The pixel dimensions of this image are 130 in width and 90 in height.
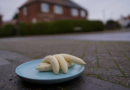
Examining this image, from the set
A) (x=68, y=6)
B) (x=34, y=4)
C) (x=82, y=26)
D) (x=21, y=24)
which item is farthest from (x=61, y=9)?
(x=21, y=24)

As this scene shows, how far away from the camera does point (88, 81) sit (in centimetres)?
135

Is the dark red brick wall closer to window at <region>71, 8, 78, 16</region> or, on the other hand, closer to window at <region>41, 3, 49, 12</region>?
window at <region>41, 3, 49, 12</region>

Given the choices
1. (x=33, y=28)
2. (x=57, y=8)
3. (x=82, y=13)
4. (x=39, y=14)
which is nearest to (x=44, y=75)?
(x=33, y=28)

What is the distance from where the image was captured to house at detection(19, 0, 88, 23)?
20.7 meters

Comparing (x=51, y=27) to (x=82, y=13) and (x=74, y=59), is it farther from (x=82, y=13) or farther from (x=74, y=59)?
(x=82, y=13)

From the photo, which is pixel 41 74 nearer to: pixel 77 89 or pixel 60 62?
pixel 60 62

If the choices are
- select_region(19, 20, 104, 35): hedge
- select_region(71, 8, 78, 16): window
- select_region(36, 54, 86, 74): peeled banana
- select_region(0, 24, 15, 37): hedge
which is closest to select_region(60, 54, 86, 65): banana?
select_region(36, 54, 86, 74): peeled banana

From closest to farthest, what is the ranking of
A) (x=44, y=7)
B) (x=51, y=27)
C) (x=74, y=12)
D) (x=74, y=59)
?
1. (x=74, y=59)
2. (x=51, y=27)
3. (x=44, y=7)
4. (x=74, y=12)

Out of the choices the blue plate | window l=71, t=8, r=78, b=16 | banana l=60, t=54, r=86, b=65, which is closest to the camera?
the blue plate

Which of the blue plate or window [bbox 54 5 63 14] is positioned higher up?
window [bbox 54 5 63 14]

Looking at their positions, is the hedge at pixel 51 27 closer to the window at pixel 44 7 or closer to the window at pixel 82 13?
the window at pixel 44 7

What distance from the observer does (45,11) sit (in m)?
21.4

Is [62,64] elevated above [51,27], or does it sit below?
below

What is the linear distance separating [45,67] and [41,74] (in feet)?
0.29
